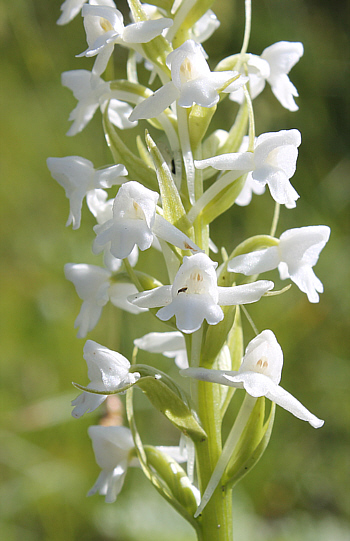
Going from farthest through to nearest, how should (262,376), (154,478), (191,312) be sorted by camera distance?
(154,478), (262,376), (191,312)

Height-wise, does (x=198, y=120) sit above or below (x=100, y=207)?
above

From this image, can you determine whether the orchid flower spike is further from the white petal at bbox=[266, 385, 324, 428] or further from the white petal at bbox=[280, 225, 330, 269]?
the white petal at bbox=[266, 385, 324, 428]

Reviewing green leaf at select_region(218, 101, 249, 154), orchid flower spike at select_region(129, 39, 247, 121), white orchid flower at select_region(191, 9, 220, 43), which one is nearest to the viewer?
orchid flower spike at select_region(129, 39, 247, 121)

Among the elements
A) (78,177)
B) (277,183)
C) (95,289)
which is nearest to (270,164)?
(277,183)

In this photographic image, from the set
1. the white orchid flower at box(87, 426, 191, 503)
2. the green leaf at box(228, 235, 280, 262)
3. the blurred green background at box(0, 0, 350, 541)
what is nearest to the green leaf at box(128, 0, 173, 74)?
the green leaf at box(228, 235, 280, 262)

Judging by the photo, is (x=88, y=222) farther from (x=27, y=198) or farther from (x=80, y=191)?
(x=80, y=191)

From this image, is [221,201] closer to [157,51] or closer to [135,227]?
[135,227]

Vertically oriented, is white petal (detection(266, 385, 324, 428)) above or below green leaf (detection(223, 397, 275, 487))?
above
